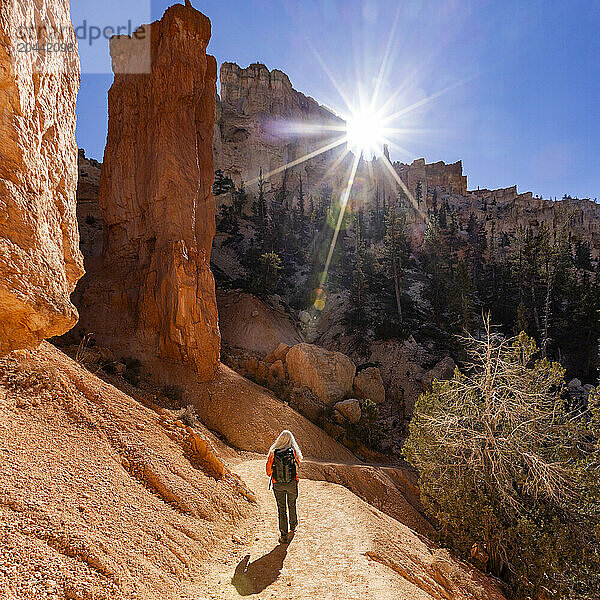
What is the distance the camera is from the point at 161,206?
54.7 ft

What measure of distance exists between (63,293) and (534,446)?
11.6m

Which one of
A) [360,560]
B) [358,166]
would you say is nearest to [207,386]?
[360,560]

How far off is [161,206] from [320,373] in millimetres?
11908

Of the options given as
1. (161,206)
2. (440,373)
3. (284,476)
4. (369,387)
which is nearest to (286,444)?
(284,476)

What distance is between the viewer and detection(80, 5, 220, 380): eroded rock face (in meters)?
15.7

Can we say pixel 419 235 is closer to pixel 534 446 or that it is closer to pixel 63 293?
pixel 534 446

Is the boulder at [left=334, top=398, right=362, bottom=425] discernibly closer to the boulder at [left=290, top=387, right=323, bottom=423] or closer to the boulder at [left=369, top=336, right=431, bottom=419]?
the boulder at [left=290, top=387, right=323, bottom=423]

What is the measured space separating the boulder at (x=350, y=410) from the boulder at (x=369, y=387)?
271 cm

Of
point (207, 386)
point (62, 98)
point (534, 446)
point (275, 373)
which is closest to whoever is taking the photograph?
point (62, 98)

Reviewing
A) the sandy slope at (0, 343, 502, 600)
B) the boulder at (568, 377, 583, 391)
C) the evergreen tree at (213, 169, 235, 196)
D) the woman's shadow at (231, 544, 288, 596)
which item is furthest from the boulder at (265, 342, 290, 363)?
the evergreen tree at (213, 169, 235, 196)

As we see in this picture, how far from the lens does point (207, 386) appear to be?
50.7 feet

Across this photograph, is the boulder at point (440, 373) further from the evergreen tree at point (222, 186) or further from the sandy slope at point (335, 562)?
the evergreen tree at point (222, 186)

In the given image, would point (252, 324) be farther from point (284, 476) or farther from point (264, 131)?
point (264, 131)

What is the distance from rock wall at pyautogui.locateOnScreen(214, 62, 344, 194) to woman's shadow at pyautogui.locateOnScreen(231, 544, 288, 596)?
64.3 meters
